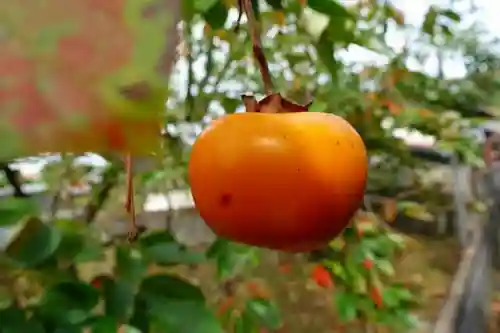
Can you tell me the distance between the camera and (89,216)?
32.1 inches

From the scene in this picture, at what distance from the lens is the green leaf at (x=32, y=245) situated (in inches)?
15.9

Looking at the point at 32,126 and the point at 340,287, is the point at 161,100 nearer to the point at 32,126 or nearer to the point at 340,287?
the point at 32,126

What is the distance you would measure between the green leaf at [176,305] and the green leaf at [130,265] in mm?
11

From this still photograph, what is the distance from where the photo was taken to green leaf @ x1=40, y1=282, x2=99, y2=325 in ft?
1.27

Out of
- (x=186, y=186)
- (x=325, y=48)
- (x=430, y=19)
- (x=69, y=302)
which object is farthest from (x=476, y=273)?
(x=69, y=302)

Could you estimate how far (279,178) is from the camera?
0.29 meters

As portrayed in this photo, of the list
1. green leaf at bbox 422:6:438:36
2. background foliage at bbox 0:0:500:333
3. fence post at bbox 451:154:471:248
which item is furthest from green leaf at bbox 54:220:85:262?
fence post at bbox 451:154:471:248

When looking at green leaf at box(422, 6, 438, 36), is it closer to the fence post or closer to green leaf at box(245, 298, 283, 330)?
green leaf at box(245, 298, 283, 330)

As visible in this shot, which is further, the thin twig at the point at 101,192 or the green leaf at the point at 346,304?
the green leaf at the point at 346,304

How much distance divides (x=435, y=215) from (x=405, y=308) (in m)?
1.02

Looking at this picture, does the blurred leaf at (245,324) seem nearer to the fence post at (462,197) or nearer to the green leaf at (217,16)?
the green leaf at (217,16)

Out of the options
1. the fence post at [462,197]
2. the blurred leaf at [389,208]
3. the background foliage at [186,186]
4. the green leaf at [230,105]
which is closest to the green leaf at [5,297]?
the background foliage at [186,186]

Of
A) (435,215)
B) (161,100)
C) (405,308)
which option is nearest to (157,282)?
(161,100)

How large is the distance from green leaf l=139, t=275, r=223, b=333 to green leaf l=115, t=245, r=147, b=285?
0.01 metres
